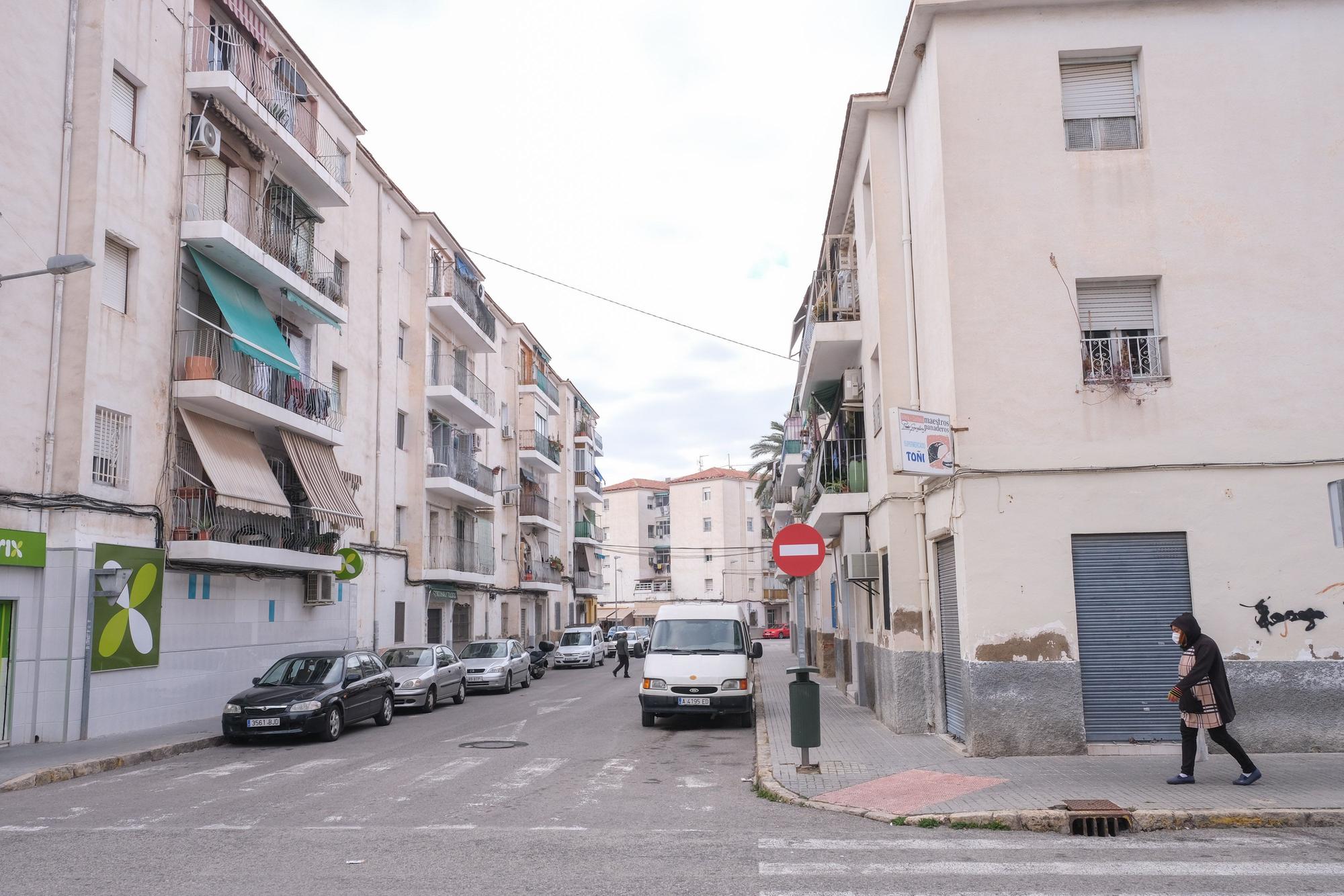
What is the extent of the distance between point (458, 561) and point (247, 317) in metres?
15.7

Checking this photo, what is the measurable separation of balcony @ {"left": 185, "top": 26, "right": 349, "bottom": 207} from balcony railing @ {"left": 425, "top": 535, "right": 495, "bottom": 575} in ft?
39.5

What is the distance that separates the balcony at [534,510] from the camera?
48156 millimetres

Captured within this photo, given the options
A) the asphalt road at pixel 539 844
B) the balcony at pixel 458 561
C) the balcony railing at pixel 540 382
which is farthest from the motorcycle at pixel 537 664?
the asphalt road at pixel 539 844

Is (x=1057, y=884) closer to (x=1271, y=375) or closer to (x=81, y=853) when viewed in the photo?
(x=81, y=853)

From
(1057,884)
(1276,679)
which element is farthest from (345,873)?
(1276,679)

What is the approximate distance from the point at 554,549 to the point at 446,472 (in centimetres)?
2357

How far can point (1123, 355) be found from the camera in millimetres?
12734

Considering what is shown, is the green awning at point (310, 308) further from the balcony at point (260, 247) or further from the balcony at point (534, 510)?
the balcony at point (534, 510)

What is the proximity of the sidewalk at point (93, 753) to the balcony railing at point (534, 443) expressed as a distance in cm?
3148

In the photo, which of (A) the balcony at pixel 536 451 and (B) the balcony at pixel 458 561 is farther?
(A) the balcony at pixel 536 451

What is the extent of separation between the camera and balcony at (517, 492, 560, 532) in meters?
48.2

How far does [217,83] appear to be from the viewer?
65.5 ft

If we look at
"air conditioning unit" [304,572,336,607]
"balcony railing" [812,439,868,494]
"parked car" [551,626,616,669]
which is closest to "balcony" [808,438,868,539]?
"balcony railing" [812,439,868,494]

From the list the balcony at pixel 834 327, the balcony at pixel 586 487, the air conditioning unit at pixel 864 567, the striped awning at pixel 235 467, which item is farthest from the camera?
the balcony at pixel 586 487
